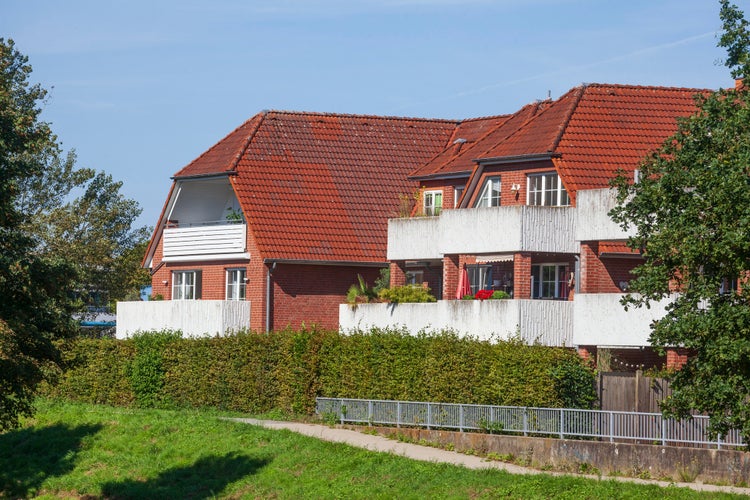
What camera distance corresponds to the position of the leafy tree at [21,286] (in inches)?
1041

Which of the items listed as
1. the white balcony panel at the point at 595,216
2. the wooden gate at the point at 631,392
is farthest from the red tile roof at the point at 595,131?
the wooden gate at the point at 631,392

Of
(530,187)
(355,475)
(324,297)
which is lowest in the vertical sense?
(355,475)

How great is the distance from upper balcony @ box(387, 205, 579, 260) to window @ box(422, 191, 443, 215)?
464cm

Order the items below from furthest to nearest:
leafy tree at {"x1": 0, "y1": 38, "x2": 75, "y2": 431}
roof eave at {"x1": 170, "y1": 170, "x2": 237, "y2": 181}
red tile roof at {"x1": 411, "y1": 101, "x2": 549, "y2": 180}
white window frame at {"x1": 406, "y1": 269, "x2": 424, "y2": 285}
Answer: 1. roof eave at {"x1": 170, "y1": 170, "x2": 237, "y2": 181}
2. white window frame at {"x1": 406, "y1": 269, "x2": 424, "y2": 285}
3. red tile roof at {"x1": 411, "y1": 101, "x2": 549, "y2": 180}
4. leafy tree at {"x1": 0, "y1": 38, "x2": 75, "y2": 431}

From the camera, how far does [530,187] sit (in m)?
45.7

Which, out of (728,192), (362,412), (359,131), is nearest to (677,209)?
(728,192)

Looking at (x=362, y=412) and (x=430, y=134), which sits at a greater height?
(x=430, y=134)

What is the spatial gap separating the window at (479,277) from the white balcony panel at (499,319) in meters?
2.61

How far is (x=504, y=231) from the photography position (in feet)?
141

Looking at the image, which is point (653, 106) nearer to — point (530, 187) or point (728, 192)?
point (530, 187)

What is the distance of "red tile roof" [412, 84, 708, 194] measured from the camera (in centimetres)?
4469

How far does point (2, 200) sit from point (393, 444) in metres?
13.9

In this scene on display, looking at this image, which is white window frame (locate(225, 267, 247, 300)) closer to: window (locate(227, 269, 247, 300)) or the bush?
window (locate(227, 269, 247, 300))

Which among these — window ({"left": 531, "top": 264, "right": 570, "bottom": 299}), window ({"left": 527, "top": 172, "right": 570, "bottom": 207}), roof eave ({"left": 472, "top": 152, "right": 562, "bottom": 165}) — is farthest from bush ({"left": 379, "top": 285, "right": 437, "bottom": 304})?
roof eave ({"left": 472, "top": 152, "right": 562, "bottom": 165})
